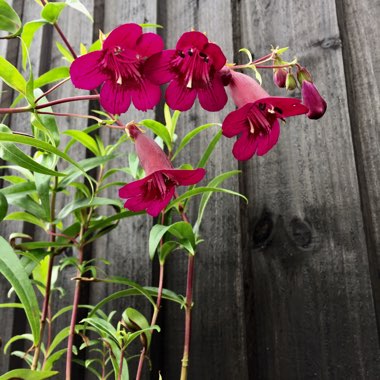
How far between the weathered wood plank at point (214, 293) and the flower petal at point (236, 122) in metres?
0.43

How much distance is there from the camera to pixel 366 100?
1.04 metres

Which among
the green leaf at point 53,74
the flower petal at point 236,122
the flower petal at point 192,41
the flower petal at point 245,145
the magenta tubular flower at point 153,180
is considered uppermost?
the green leaf at point 53,74

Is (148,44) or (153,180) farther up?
(148,44)

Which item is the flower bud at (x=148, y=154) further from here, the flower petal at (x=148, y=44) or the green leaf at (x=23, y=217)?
the green leaf at (x=23, y=217)

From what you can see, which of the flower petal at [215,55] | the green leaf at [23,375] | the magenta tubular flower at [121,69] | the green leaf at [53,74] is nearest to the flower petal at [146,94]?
the magenta tubular flower at [121,69]

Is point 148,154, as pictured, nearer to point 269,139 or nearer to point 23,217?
point 269,139

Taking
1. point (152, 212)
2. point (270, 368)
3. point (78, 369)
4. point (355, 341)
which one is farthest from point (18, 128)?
point (355, 341)

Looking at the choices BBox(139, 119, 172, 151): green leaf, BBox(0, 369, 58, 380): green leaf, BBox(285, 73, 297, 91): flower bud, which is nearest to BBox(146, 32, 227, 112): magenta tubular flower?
BBox(285, 73, 297, 91): flower bud

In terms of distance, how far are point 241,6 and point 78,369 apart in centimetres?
107

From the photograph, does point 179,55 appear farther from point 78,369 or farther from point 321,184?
point 78,369

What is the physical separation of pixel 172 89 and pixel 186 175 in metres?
0.14

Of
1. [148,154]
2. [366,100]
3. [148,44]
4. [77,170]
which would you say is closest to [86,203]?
[77,170]

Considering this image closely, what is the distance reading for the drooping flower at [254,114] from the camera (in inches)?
25.6

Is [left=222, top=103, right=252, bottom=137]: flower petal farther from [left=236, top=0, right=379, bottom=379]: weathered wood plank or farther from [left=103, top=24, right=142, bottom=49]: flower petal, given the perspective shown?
[left=236, top=0, right=379, bottom=379]: weathered wood plank
